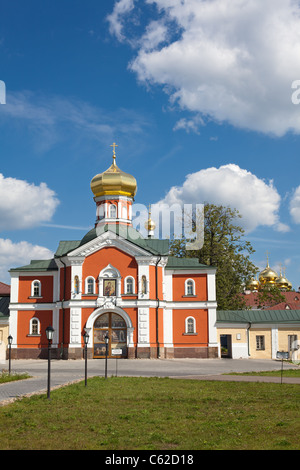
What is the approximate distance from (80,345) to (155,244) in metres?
9.38

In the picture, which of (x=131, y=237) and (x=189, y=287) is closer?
(x=189, y=287)

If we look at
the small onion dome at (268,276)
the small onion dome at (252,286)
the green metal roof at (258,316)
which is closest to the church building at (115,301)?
the green metal roof at (258,316)

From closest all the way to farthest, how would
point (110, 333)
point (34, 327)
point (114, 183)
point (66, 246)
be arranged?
point (110, 333) → point (34, 327) → point (66, 246) → point (114, 183)

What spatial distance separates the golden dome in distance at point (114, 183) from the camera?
131ft

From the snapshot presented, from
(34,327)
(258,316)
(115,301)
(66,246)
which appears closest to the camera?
(115,301)

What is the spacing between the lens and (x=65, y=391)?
1562 centimetres

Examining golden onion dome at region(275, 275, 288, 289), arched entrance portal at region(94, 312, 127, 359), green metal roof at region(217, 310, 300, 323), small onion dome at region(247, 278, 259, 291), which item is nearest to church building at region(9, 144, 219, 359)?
arched entrance portal at region(94, 312, 127, 359)

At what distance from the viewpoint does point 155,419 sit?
10781mm

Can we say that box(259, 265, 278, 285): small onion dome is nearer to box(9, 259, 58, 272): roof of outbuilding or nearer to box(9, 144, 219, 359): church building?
box(9, 144, 219, 359): church building

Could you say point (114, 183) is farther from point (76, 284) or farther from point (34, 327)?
point (34, 327)

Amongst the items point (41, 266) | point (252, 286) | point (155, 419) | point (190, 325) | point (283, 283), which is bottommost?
point (155, 419)

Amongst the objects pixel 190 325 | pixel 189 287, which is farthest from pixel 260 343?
pixel 189 287

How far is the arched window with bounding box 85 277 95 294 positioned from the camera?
35500 mm

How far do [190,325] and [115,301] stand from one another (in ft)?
18.7
